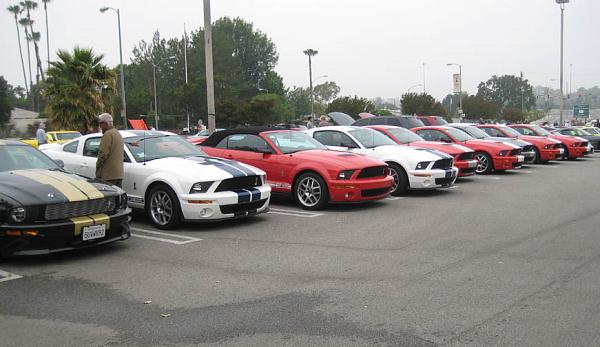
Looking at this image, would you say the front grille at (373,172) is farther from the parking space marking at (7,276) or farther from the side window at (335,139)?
the parking space marking at (7,276)

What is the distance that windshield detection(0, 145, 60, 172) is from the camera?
7.38m

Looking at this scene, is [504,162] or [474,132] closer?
[504,162]

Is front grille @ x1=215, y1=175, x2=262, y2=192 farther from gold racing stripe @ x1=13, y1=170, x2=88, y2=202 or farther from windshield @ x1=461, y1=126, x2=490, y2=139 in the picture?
windshield @ x1=461, y1=126, x2=490, y2=139

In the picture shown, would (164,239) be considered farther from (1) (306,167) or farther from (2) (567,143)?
(2) (567,143)

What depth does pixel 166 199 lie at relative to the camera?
866cm

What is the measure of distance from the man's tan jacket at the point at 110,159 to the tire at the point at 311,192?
3226 millimetres

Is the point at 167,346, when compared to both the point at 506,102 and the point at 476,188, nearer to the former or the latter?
the point at 476,188

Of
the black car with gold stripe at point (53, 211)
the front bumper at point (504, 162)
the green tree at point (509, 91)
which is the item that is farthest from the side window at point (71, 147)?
the green tree at point (509, 91)

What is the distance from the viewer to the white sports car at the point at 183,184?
328 inches

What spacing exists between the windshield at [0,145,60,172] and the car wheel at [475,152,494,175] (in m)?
12.3

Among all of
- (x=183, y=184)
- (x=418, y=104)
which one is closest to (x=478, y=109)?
(x=418, y=104)

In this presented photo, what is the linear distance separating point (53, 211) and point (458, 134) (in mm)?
12744

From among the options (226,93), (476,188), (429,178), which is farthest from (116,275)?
(226,93)

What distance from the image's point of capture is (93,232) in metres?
6.72
